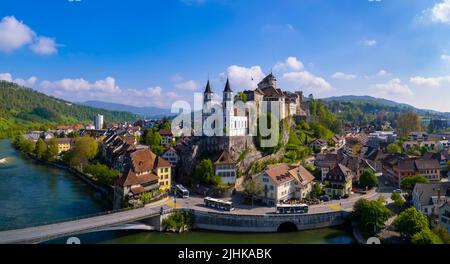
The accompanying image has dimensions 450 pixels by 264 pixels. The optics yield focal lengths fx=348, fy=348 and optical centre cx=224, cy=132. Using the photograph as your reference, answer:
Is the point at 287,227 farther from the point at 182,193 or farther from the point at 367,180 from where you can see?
the point at 367,180

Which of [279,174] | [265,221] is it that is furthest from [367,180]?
[265,221]

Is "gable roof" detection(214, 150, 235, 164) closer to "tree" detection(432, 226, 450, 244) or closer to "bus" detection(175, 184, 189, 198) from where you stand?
"bus" detection(175, 184, 189, 198)

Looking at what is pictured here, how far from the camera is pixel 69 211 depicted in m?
25.3

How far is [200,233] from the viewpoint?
22281mm

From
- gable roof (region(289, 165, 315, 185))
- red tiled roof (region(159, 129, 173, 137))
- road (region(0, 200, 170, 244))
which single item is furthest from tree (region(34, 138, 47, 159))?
Answer: gable roof (region(289, 165, 315, 185))

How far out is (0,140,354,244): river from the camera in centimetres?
2066

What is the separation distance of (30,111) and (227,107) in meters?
115

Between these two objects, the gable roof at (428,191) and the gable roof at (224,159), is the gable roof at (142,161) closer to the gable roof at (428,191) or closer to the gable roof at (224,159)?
the gable roof at (224,159)

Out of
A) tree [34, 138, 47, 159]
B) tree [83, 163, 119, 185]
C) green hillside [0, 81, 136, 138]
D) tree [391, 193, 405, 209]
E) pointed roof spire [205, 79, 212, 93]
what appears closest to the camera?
tree [391, 193, 405, 209]

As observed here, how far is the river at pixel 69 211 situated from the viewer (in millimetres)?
20656

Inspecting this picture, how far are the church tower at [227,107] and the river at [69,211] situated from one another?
12.4 m

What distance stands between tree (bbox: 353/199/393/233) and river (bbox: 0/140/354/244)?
4.38 feet
